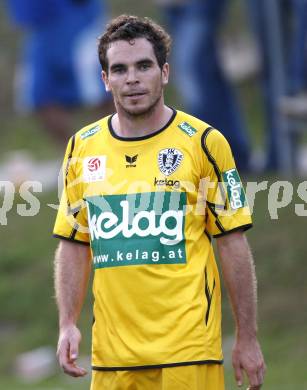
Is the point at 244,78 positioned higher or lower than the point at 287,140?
higher

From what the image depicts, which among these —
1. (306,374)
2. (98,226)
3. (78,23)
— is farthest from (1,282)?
(98,226)

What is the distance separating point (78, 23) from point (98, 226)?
9.08 metres

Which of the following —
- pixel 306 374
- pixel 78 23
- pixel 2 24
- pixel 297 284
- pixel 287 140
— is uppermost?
pixel 2 24

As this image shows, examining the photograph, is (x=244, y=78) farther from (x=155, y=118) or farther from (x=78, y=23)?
(x=155, y=118)

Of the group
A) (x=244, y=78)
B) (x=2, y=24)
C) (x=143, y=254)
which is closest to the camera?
(x=143, y=254)

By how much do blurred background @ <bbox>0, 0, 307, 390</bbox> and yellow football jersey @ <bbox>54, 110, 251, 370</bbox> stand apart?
4.50 meters

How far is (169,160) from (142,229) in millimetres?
317

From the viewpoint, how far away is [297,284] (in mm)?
11805

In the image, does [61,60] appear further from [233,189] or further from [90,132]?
[233,189]

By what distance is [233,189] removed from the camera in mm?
5715

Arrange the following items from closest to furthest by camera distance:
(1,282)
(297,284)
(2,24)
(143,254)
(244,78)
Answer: (143,254) → (297,284) → (1,282) → (244,78) → (2,24)

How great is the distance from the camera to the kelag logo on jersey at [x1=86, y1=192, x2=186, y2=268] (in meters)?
5.59

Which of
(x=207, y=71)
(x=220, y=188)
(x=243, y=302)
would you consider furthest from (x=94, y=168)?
(x=207, y=71)

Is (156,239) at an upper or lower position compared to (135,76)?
lower
